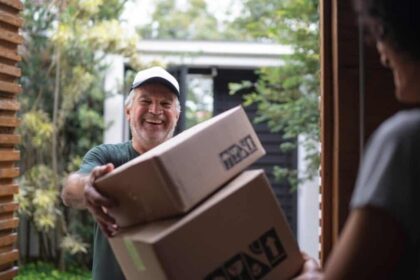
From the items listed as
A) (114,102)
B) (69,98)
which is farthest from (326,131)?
(114,102)

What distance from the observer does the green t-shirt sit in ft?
5.92

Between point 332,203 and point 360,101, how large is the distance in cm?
30

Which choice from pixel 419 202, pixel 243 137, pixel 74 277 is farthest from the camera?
pixel 74 277

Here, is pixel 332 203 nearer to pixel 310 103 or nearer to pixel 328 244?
pixel 328 244

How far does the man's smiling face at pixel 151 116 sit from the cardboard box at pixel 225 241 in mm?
835

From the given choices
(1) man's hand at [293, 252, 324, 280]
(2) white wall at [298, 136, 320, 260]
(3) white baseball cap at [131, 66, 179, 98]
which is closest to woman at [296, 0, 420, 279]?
(1) man's hand at [293, 252, 324, 280]

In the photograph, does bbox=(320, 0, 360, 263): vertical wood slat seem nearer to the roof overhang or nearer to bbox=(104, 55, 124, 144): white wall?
bbox=(104, 55, 124, 144): white wall

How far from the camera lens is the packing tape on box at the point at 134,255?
116 centimetres

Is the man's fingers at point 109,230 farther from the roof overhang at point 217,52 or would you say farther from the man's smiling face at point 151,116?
the roof overhang at point 217,52

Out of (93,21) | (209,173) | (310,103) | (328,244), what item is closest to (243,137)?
(209,173)

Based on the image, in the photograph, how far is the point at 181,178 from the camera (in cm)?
114

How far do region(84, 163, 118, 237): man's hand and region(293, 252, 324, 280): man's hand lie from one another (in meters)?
0.45

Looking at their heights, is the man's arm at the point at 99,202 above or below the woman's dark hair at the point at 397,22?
below

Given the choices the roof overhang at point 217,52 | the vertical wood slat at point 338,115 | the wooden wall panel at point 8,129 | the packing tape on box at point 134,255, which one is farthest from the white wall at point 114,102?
the packing tape on box at point 134,255
